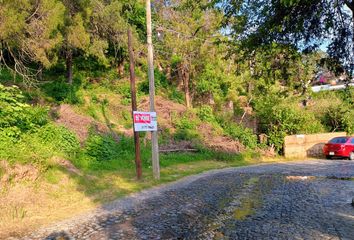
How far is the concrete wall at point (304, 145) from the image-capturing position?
2700cm

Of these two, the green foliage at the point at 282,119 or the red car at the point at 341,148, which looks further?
the green foliage at the point at 282,119

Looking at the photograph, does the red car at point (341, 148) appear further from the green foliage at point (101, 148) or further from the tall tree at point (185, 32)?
the green foliage at point (101, 148)

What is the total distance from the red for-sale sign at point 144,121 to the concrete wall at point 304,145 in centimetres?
1527

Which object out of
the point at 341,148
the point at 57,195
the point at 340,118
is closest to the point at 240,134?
the point at 341,148

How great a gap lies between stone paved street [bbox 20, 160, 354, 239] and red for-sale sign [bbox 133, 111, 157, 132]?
263 centimetres

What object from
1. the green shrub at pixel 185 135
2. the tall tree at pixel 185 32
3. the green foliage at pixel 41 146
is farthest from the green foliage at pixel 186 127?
the green foliage at pixel 41 146

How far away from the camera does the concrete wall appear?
27000mm

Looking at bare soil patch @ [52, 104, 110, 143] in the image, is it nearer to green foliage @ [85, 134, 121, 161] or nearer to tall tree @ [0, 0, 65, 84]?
green foliage @ [85, 134, 121, 161]

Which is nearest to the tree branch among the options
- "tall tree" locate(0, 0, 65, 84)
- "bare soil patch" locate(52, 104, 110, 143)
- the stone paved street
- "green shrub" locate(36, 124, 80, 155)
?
the stone paved street

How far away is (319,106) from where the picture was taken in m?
31.5

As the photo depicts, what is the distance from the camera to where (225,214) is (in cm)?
841

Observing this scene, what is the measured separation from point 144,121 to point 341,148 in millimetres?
15439

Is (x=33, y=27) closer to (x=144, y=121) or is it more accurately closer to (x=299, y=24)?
(x=144, y=121)

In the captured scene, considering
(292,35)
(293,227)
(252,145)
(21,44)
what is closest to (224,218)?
(293,227)
